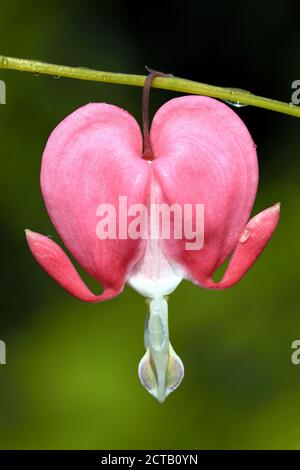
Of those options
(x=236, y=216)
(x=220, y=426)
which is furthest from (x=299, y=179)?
(x=236, y=216)

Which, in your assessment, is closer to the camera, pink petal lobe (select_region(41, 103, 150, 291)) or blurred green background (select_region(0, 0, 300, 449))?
pink petal lobe (select_region(41, 103, 150, 291))

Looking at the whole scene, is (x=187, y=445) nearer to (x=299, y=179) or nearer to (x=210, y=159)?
(x=299, y=179)

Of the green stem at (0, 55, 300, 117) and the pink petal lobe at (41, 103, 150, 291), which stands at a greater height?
the green stem at (0, 55, 300, 117)

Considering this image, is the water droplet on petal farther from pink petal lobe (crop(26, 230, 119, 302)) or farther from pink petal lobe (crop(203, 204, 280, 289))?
pink petal lobe (crop(26, 230, 119, 302))

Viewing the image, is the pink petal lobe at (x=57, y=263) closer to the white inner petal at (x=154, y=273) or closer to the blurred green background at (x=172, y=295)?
the white inner petal at (x=154, y=273)

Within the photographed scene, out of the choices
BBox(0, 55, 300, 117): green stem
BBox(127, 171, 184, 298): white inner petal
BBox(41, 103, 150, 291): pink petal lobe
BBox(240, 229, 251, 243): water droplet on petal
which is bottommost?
BBox(127, 171, 184, 298): white inner petal

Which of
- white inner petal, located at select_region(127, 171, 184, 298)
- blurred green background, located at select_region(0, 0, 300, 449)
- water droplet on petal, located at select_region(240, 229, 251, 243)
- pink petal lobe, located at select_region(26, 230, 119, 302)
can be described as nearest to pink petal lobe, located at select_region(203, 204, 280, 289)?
water droplet on petal, located at select_region(240, 229, 251, 243)

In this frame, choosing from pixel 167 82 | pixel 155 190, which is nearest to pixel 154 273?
pixel 155 190
